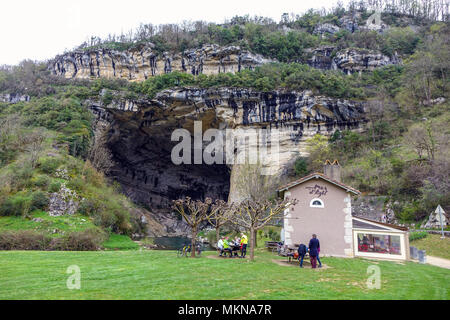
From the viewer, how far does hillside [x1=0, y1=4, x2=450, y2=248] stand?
25.6m

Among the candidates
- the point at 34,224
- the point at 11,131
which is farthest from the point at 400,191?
the point at 11,131

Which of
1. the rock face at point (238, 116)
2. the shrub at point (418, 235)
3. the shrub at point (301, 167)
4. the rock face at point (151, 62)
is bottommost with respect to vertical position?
the shrub at point (418, 235)

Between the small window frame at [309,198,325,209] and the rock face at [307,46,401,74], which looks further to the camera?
the rock face at [307,46,401,74]

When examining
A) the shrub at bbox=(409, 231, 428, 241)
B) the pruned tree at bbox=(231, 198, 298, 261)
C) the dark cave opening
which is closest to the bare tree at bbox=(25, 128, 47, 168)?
the dark cave opening

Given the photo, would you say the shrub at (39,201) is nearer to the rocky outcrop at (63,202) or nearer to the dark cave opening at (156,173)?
the rocky outcrop at (63,202)

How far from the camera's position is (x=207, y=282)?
7.61 m

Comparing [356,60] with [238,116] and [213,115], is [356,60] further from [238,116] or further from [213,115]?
[213,115]

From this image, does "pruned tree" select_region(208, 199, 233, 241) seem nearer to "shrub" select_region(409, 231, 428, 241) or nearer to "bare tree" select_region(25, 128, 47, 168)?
"shrub" select_region(409, 231, 428, 241)

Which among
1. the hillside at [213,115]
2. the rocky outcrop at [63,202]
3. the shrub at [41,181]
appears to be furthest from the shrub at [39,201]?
the shrub at [41,181]

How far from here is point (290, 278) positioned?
8727 mm

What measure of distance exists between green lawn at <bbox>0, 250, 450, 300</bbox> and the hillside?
12.5 m

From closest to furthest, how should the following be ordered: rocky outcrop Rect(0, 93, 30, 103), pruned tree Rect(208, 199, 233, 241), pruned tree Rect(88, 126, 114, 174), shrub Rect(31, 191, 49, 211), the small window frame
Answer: pruned tree Rect(208, 199, 233, 241) → the small window frame → shrub Rect(31, 191, 49, 211) → pruned tree Rect(88, 126, 114, 174) → rocky outcrop Rect(0, 93, 30, 103)

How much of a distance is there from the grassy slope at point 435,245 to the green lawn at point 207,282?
7.97 metres

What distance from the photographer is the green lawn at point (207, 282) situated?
6441mm
